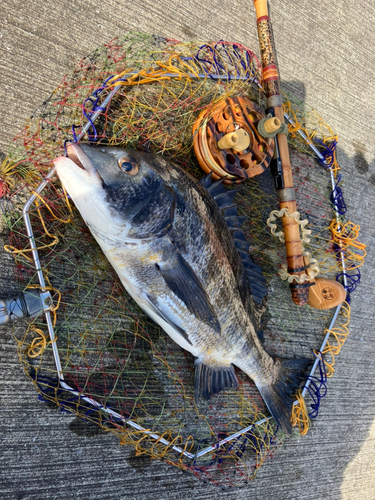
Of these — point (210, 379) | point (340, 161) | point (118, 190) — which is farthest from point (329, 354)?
point (118, 190)

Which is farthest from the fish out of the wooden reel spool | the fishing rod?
the fishing rod

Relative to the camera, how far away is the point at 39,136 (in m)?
2.01

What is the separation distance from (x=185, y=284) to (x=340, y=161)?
2.46 m

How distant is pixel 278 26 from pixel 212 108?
1.57 metres

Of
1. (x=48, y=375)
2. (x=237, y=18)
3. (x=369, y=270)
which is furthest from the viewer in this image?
Result: (x=369, y=270)

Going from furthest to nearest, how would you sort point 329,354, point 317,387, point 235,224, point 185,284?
point 329,354
point 317,387
point 235,224
point 185,284

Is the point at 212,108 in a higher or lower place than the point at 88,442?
higher

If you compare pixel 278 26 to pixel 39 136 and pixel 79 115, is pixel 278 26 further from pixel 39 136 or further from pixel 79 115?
pixel 39 136

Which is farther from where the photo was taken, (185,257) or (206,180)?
(206,180)

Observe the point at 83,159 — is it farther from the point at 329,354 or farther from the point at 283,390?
the point at 329,354

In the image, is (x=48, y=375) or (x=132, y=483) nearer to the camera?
(x=48, y=375)

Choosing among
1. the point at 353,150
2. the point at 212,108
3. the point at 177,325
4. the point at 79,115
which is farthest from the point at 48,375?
the point at 353,150

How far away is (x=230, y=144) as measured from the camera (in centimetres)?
202

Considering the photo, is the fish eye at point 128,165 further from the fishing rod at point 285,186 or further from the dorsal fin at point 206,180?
the fishing rod at point 285,186
